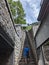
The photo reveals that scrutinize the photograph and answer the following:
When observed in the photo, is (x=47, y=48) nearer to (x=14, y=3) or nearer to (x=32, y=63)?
(x=32, y=63)

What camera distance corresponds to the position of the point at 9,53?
23.4 ft

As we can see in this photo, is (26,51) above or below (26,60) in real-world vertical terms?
above

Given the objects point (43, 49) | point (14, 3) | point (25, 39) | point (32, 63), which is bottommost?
point (32, 63)

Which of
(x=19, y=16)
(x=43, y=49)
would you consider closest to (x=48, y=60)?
(x=43, y=49)

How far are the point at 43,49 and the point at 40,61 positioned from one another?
0.73 meters

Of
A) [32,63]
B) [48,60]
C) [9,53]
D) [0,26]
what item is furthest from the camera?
[32,63]

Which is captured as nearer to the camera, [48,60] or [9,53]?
[9,53]

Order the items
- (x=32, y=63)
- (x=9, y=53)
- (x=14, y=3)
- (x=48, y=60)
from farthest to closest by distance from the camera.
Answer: (x=14, y=3) → (x=32, y=63) → (x=48, y=60) → (x=9, y=53)

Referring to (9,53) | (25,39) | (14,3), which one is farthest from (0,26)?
(14,3)

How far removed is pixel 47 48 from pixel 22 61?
71.2 inches

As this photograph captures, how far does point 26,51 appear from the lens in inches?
395

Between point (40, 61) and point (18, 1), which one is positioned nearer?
point (40, 61)

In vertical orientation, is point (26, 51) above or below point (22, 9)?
A: below

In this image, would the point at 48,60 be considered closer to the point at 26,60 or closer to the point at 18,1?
the point at 26,60
